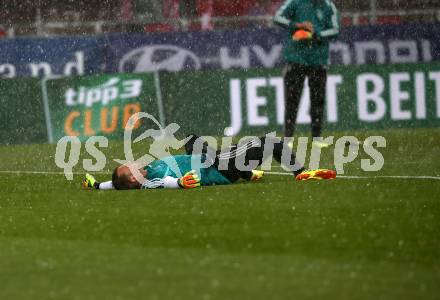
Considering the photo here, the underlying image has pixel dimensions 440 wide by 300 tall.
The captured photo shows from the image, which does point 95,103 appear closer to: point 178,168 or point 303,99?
point 303,99

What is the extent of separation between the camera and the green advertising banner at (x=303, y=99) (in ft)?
71.2

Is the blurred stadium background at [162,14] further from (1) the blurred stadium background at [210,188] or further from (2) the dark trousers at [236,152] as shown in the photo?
(2) the dark trousers at [236,152]

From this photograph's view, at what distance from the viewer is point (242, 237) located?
29.4 feet

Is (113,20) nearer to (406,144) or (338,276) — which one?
(406,144)

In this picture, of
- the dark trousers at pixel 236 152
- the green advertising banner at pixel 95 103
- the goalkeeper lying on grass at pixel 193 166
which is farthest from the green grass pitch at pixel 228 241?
the green advertising banner at pixel 95 103

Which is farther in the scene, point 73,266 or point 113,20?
point 113,20

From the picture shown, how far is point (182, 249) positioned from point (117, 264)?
2.37ft

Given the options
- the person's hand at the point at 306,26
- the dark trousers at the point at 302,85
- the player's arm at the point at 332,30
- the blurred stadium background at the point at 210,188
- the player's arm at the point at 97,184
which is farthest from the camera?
the dark trousers at the point at 302,85

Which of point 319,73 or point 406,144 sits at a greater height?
point 319,73

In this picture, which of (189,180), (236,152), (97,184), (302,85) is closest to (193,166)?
(189,180)

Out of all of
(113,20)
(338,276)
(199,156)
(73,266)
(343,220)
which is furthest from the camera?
(113,20)

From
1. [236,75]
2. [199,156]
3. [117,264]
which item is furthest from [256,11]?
[117,264]

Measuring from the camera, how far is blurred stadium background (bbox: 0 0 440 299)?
7395 mm

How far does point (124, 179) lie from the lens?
1261 cm
